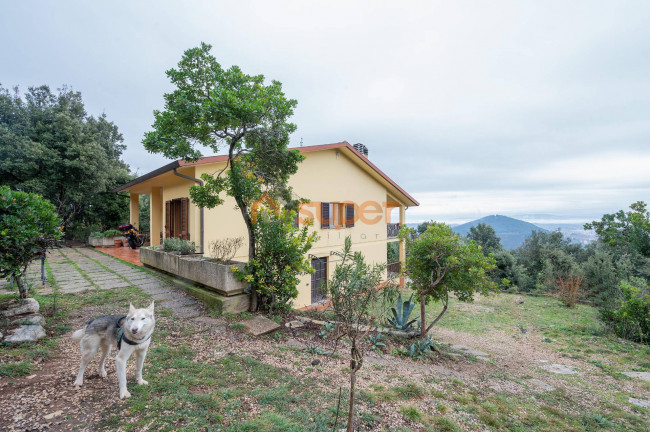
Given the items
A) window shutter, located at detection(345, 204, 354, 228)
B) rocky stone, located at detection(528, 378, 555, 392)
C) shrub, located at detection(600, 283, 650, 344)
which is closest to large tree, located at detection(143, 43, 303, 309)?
rocky stone, located at detection(528, 378, 555, 392)

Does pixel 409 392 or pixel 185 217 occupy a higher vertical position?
pixel 185 217

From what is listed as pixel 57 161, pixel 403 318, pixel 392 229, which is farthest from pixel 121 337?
pixel 57 161

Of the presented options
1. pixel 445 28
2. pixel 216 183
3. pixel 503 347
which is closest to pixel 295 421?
pixel 216 183

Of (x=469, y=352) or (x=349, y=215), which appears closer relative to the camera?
(x=469, y=352)

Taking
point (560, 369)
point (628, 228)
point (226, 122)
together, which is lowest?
point (560, 369)

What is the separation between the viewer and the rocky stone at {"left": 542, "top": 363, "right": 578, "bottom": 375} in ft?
17.7

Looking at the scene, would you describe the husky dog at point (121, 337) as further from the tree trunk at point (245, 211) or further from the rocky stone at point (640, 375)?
the rocky stone at point (640, 375)

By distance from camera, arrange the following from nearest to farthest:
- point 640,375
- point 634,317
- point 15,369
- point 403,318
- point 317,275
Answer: point 15,369, point 640,375, point 403,318, point 634,317, point 317,275

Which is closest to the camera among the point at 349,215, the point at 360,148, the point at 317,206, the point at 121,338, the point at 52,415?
the point at 52,415

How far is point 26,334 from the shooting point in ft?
12.2

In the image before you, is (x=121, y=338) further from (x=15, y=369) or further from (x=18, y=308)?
(x=18, y=308)

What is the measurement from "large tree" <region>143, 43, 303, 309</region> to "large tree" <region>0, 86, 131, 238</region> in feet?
40.7

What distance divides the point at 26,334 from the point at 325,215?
9315mm

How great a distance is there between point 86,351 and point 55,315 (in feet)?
9.03
